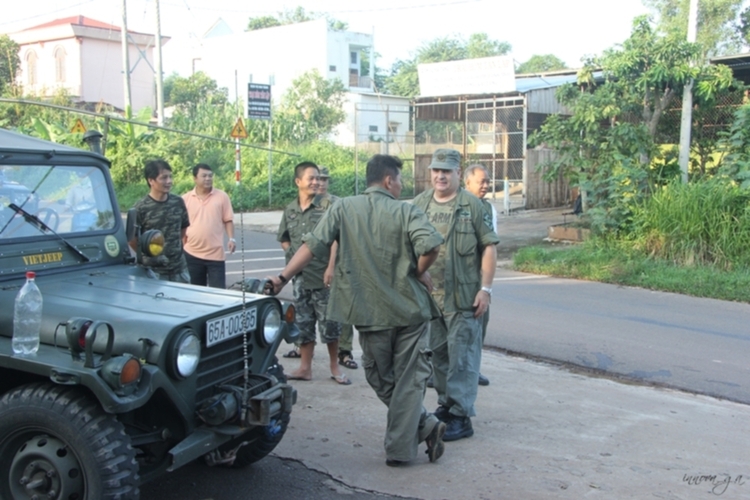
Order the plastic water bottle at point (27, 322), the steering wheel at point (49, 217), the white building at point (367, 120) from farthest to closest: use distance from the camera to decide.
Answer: the white building at point (367, 120), the steering wheel at point (49, 217), the plastic water bottle at point (27, 322)

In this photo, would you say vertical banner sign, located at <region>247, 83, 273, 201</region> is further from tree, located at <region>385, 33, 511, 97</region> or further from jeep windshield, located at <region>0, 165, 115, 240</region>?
tree, located at <region>385, 33, 511, 97</region>

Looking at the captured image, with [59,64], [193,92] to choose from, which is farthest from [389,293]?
[59,64]

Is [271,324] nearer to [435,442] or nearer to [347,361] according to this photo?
[435,442]

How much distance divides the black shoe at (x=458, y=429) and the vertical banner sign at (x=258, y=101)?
560 inches

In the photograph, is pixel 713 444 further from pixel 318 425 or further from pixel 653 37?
pixel 653 37

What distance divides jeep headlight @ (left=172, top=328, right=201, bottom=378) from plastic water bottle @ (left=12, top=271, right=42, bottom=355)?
2.04 ft

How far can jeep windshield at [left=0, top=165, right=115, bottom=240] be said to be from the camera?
13.8 feet

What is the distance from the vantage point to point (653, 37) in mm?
13281

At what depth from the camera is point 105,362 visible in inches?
128

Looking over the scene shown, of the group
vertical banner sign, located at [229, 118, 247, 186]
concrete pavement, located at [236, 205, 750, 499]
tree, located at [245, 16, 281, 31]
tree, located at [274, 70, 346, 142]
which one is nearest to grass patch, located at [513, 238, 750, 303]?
concrete pavement, located at [236, 205, 750, 499]

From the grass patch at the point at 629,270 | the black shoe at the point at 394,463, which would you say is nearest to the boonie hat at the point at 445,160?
the black shoe at the point at 394,463

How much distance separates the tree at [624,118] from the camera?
12602mm

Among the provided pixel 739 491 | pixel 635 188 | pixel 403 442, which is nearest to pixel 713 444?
pixel 739 491

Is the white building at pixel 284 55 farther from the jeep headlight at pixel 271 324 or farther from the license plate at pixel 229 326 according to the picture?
the license plate at pixel 229 326
